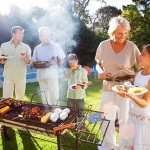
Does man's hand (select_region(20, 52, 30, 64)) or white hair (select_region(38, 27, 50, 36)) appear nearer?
man's hand (select_region(20, 52, 30, 64))

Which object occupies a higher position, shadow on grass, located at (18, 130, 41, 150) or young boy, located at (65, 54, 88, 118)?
young boy, located at (65, 54, 88, 118)

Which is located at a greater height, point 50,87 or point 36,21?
point 36,21

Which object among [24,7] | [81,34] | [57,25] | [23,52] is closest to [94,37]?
[81,34]

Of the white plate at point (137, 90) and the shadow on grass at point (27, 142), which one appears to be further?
the shadow on grass at point (27, 142)

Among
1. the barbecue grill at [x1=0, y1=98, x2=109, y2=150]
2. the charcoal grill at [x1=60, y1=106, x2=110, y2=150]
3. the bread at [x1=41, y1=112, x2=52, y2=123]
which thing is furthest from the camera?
the bread at [x1=41, y1=112, x2=52, y2=123]

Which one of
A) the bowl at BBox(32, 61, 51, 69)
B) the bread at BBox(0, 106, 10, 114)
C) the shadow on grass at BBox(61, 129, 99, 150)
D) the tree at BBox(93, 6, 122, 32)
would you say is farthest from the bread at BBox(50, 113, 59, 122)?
the tree at BBox(93, 6, 122, 32)

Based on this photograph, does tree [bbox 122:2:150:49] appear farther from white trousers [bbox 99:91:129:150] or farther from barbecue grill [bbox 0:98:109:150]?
barbecue grill [bbox 0:98:109:150]

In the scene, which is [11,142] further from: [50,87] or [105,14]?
[105,14]

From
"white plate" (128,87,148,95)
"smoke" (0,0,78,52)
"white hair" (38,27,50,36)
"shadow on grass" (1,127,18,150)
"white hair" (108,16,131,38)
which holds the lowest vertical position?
"shadow on grass" (1,127,18,150)

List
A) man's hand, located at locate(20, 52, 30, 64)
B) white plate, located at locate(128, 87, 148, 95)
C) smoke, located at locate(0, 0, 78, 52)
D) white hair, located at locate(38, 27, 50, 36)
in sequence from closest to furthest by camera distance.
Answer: white plate, located at locate(128, 87, 148, 95)
man's hand, located at locate(20, 52, 30, 64)
white hair, located at locate(38, 27, 50, 36)
smoke, located at locate(0, 0, 78, 52)

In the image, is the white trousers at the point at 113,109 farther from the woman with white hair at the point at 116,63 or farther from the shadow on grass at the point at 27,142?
the shadow on grass at the point at 27,142

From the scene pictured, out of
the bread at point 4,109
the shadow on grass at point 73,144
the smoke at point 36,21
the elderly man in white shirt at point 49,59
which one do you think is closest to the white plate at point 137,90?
the shadow on grass at point 73,144

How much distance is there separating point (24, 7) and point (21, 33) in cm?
860

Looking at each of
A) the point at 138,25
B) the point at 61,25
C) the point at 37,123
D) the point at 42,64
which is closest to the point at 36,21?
the point at 61,25
